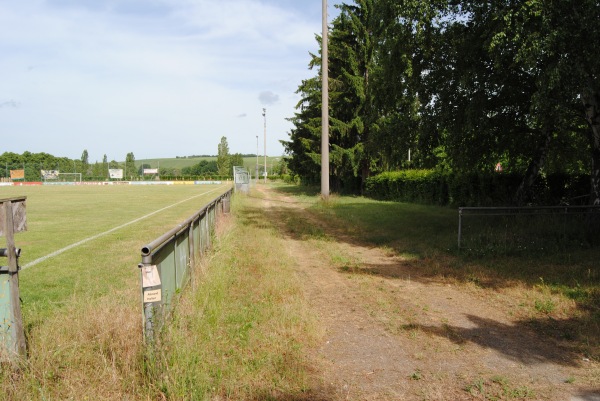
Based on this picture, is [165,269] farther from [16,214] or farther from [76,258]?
[76,258]

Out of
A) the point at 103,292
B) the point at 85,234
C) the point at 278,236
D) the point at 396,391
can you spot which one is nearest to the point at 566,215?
the point at 278,236

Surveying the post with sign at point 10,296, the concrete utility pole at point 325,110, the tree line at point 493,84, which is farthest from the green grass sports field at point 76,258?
the concrete utility pole at point 325,110

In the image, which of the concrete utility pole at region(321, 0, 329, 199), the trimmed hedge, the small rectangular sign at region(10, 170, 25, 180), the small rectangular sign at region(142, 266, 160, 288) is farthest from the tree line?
the small rectangular sign at region(10, 170, 25, 180)

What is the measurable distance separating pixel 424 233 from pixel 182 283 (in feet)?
27.4

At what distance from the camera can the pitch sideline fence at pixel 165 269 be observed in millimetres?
3758

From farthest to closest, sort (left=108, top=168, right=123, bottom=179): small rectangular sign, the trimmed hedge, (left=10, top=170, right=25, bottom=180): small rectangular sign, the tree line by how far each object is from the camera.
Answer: (left=108, top=168, right=123, bottom=179): small rectangular sign
(left=10, top=170, right=25, bottom=180): small rectangular sign
the trimmed hedge
the tree line

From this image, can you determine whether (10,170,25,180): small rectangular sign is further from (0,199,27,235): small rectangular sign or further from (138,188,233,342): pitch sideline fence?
(0,199,27,235): small rectangular sign

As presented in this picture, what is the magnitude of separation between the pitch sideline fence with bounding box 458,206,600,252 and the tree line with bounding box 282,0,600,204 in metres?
0.89

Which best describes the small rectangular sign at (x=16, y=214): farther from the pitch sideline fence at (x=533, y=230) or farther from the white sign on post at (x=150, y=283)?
the pitch sideline fence at (x=533, y=230)

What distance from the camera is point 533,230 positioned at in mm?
10227

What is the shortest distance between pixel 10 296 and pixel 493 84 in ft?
37.3

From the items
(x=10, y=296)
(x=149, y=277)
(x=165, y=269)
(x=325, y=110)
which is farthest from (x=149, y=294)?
(x=325, y=110)

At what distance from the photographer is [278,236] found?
13000 mm

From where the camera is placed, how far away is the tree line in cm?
841
